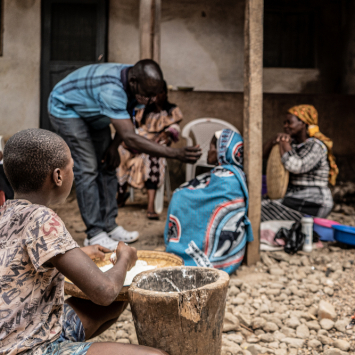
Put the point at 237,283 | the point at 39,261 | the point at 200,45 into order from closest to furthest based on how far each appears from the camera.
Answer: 1. the point at 39,261
2. the point at 237,283
3. the point at 200,45

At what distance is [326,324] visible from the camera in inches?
83.0

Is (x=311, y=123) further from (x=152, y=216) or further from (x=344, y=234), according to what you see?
(x=152, y=216)

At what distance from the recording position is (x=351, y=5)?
21.8 feet

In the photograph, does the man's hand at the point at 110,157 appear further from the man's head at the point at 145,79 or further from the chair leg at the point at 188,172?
the chair leg at the point at 188,172

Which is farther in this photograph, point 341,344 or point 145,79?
point 145,79

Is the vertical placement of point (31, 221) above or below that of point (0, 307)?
above

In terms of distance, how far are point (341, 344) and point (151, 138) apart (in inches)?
135

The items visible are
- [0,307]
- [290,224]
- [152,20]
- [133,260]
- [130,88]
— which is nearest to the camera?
[0,307]

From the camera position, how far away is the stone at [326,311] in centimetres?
217

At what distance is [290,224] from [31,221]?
3.02m

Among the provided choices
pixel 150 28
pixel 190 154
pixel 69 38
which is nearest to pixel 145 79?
pixel 190 154

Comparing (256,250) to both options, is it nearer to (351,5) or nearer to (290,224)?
(290,224)

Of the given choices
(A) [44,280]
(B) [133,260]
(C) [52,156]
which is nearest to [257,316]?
(B) [133,260]

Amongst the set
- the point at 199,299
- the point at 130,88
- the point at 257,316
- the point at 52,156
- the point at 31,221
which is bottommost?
the point at 257,316
